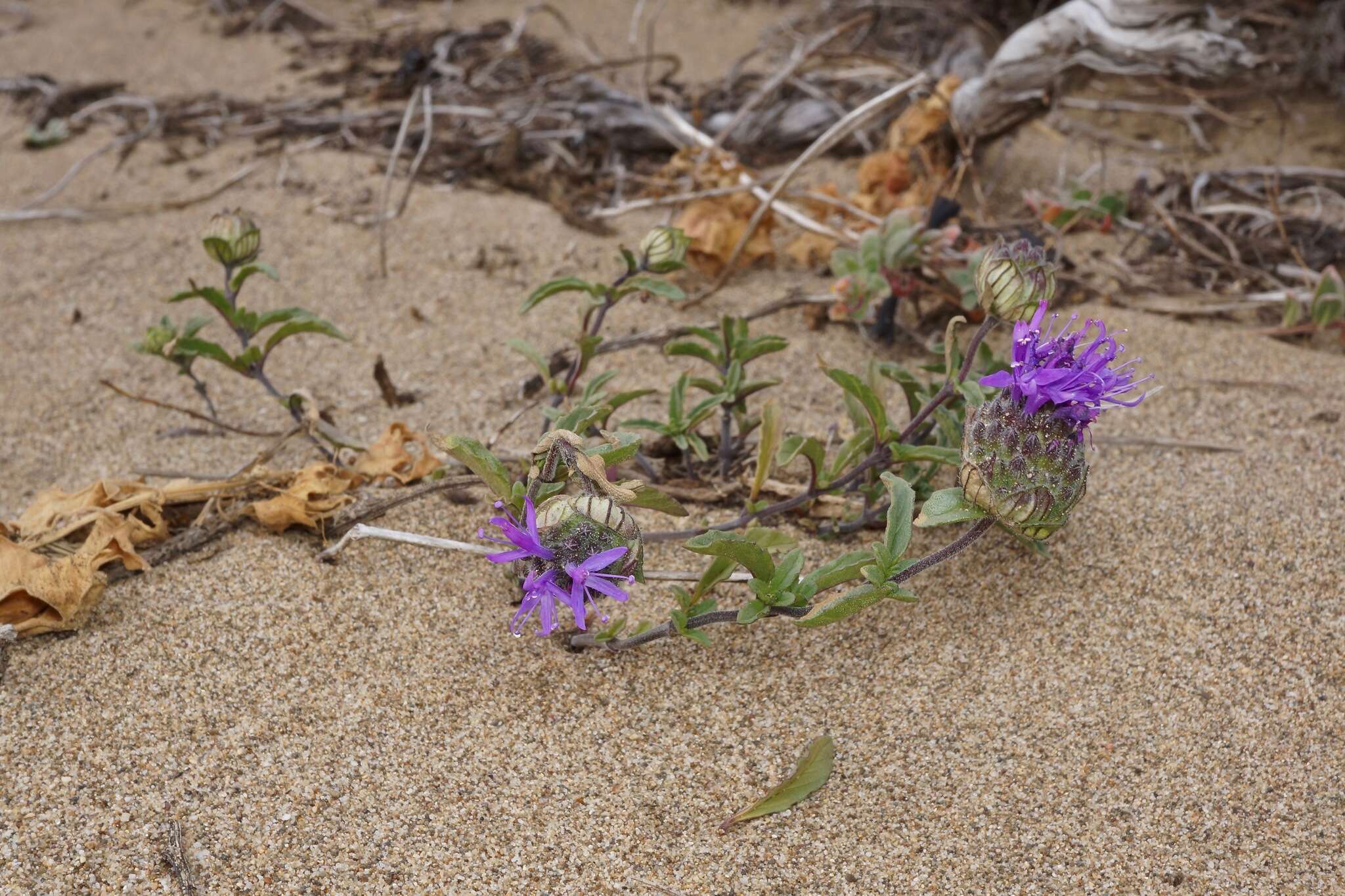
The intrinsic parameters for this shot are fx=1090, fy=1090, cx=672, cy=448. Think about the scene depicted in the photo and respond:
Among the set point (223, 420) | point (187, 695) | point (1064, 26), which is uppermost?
point (1064, 26)

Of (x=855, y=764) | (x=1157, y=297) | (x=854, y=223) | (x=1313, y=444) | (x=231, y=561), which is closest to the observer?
(x=855, y=764)

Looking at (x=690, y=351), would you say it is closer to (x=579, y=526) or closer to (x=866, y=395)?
(x=866, y=395)

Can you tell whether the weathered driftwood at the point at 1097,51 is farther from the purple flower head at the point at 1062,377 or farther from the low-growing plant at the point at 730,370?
the purple flower head at the point at 1062,377

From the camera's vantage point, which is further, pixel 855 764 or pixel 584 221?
pixel 584 221

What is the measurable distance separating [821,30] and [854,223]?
1.99 metres

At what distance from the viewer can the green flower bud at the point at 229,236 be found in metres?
2.17

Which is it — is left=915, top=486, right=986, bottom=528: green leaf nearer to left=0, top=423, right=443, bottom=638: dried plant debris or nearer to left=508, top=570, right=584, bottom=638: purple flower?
left=508, top=570, right=584, bottom=638: purple flower

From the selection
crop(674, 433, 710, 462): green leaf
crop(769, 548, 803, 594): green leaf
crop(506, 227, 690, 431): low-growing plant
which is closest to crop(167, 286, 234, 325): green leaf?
crop(506, 227, 690, 431): low-growing plant

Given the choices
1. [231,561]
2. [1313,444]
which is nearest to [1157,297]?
[1313,444]

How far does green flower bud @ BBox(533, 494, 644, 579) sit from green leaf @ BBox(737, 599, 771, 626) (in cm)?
23

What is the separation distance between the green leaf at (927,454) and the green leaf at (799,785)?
0.48 metres

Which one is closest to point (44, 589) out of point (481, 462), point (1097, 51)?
point (481, 462)

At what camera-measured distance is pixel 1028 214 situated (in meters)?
3.20

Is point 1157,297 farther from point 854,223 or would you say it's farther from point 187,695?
point 187,695
